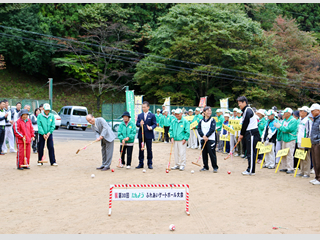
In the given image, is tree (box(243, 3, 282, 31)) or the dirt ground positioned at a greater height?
tree (box(243, 3, 282, 31))

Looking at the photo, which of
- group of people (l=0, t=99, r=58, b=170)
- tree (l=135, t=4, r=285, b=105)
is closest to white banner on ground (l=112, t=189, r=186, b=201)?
group of people (l=0, t=99, r=58, b=170)

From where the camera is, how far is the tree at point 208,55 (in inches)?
1235

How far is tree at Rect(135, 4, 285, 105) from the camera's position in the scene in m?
31.4

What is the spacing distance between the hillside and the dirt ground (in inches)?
1094

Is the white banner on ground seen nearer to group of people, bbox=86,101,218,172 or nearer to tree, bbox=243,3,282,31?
group of people, bbox=86,101,218,172

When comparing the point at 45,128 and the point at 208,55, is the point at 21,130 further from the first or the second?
the point at 208,55

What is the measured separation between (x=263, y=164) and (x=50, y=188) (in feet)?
26.5

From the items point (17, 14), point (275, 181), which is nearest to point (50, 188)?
point (275, 181)

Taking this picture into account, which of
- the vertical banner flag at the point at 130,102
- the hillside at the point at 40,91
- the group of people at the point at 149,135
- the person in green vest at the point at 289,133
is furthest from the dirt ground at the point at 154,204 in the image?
the hillside at the point at 40,91

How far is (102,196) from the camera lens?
22.9 feet

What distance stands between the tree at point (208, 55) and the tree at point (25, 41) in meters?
13.2

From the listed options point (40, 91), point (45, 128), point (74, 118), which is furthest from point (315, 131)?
point (40, 91)

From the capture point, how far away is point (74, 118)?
89.7 feet

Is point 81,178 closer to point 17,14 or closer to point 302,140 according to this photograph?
point 302,140
